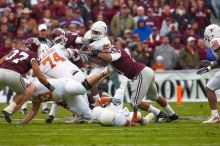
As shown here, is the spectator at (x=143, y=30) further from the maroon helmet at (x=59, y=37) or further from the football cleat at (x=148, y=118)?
the football cleat at (x=148, y=118)

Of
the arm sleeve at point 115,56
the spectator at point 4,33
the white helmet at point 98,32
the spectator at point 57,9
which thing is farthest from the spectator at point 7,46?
the arm sleeve at point 115,56

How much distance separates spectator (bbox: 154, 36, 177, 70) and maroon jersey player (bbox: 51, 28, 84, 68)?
665 cm

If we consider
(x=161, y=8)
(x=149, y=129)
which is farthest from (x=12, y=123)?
(x=161, y=8)

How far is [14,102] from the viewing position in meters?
13.3

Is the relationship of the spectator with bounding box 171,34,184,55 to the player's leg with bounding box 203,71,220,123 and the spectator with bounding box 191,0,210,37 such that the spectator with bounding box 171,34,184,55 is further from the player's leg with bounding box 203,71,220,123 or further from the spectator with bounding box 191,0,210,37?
→ the player's leg with bounding box 203,71,220,123

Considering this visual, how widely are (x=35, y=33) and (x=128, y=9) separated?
2830mm

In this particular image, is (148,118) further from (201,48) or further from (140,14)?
(140,14)

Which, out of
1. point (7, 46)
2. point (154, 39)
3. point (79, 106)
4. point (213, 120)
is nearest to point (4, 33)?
point (7, 46)

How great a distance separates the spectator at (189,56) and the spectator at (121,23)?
170 cm

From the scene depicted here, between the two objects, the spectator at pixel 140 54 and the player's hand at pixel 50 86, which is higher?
the spectator at pixel 140 54

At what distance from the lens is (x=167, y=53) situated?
21281 mm

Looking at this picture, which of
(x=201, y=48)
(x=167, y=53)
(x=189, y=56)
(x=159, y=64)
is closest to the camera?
(x=159, y=64)

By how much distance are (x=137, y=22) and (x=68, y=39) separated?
302 inches

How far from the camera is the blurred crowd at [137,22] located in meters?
21.1
